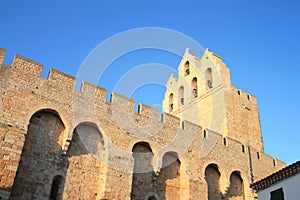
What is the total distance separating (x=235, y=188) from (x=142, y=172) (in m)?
5.91

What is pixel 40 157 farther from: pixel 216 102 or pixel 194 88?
pixel 194 88

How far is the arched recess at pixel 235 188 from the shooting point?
594 inches

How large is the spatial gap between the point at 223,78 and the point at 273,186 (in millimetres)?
9031

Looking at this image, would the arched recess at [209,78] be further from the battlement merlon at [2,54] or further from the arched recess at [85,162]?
the battlement merlon at [2,54]

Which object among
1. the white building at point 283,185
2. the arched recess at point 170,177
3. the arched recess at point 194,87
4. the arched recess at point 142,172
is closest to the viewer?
the white building at point 283,185

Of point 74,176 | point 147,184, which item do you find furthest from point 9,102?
point 147,184

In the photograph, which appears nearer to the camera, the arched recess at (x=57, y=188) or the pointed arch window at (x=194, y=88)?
the arched recess at (x=57, y=188)

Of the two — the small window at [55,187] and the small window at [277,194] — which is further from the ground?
the small window at [277,194]

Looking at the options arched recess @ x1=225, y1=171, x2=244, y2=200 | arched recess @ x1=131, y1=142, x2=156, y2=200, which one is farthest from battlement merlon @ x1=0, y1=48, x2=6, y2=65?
arched recess @ x1=225, y1=171, x2=244, y2=200

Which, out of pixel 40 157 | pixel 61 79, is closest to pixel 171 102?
pixel 61 79

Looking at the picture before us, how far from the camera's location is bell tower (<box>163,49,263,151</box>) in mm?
17922

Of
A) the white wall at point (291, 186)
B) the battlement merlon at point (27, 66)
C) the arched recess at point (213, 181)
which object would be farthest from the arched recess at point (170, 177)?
the battlement merlon at point (27, 66)

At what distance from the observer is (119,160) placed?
11383 mm

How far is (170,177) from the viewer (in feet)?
43.3
